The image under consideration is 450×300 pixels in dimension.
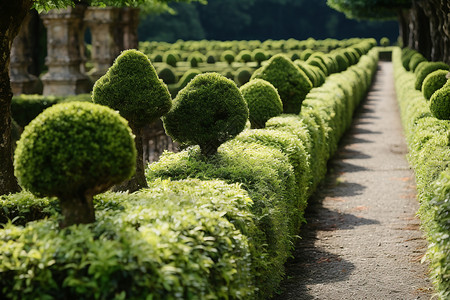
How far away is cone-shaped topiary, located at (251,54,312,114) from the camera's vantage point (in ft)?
33.6

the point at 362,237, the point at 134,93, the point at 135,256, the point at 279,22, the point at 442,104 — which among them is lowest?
the point at 362,237

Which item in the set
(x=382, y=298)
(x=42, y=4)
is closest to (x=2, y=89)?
(x=42, y=4)

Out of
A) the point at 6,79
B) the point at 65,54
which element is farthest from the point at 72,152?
the point at 65,54

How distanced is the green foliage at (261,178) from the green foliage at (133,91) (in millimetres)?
651

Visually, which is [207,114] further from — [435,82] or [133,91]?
[435,82]

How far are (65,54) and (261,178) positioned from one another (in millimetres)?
17372

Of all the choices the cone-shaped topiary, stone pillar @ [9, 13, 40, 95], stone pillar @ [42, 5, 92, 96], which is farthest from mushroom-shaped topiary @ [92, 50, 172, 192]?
stone pillar @ [9, 13, 40, 95]

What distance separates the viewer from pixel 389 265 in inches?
259

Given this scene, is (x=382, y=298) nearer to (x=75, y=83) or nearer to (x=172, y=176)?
(x=172, y=176)

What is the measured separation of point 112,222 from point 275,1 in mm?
70970

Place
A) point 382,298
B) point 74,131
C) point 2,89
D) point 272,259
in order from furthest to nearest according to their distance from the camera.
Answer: point 2,89 < point 382,298 < point 272,259 < point 74,131

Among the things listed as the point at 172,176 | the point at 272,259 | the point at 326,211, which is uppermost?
the point at 172,176

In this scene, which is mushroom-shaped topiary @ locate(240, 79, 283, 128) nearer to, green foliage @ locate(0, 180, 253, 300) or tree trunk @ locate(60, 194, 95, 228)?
green foliage @ locate(0, 180, 253, 300)

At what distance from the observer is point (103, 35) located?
24906mm
